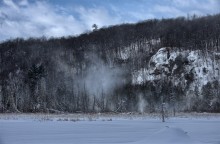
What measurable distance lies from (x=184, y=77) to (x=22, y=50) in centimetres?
5986

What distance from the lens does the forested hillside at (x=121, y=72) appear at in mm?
96625

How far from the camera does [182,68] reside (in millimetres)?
101750

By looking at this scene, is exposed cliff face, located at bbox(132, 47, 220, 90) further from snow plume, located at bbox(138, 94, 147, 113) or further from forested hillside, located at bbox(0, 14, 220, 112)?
snow plume, located at bbox(138, 94, 147, 113)

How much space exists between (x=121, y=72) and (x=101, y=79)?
21.9ft

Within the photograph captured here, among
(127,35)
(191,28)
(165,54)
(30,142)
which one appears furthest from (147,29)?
(30,142)

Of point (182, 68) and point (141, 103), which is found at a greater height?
point (182, 68)

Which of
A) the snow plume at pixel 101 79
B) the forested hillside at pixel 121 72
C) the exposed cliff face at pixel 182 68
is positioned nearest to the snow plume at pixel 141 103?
the forested hillside at pixel 121 72

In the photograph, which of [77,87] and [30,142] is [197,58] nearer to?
[77,87]

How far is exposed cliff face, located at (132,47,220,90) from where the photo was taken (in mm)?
96938

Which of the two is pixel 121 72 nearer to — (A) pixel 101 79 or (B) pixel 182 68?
(A) pixel 101 79

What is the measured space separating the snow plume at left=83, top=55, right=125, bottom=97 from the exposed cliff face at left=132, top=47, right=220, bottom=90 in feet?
17.4

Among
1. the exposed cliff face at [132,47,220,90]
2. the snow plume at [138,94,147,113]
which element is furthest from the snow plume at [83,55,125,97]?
the snow plume at [138,94,147,113]

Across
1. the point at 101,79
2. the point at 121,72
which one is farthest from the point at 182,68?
the point at 101,79

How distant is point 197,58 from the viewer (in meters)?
102
